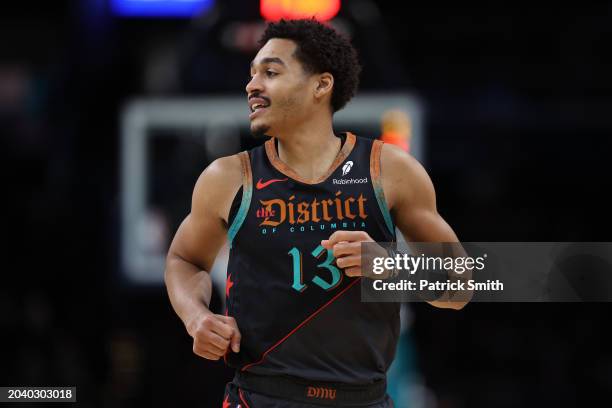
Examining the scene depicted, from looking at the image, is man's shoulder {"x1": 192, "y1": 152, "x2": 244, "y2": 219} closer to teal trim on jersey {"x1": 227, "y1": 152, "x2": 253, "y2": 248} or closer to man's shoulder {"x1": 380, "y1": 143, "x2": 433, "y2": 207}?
teal trim on jersey {"x1": 227, "y1": 152, "x2": 253, "y2": 248}

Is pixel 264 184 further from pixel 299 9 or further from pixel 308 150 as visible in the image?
pixel 299 9

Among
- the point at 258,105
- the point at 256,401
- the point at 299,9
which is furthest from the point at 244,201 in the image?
the point at 299,9

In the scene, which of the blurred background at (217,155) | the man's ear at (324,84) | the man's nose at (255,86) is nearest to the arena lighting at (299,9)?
the blurred background at (217,155)

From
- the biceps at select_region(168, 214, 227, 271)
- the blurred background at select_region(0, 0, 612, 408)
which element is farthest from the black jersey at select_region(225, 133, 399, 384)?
the blurred background at select_region(0, 0, 612, 408)

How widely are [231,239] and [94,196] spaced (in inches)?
307

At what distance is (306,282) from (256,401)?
19.0 inches

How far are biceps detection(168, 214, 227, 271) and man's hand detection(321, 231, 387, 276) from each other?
0.61 metres

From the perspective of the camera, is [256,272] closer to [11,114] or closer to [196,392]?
[196,392]

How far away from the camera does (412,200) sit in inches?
150

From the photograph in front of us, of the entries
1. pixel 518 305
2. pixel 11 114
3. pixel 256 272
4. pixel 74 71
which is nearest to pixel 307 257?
pixel 256 272

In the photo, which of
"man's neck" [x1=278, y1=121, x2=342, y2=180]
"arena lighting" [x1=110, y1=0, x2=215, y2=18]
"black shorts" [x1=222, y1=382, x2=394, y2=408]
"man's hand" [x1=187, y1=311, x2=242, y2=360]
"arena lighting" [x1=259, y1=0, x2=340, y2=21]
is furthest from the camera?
"arena lighting" [x1=110, y1=0, x2=215, y2=18]

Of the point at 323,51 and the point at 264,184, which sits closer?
the point at 264,184

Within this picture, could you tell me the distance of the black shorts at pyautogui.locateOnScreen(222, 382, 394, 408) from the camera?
146 inches

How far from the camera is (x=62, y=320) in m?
10.7
